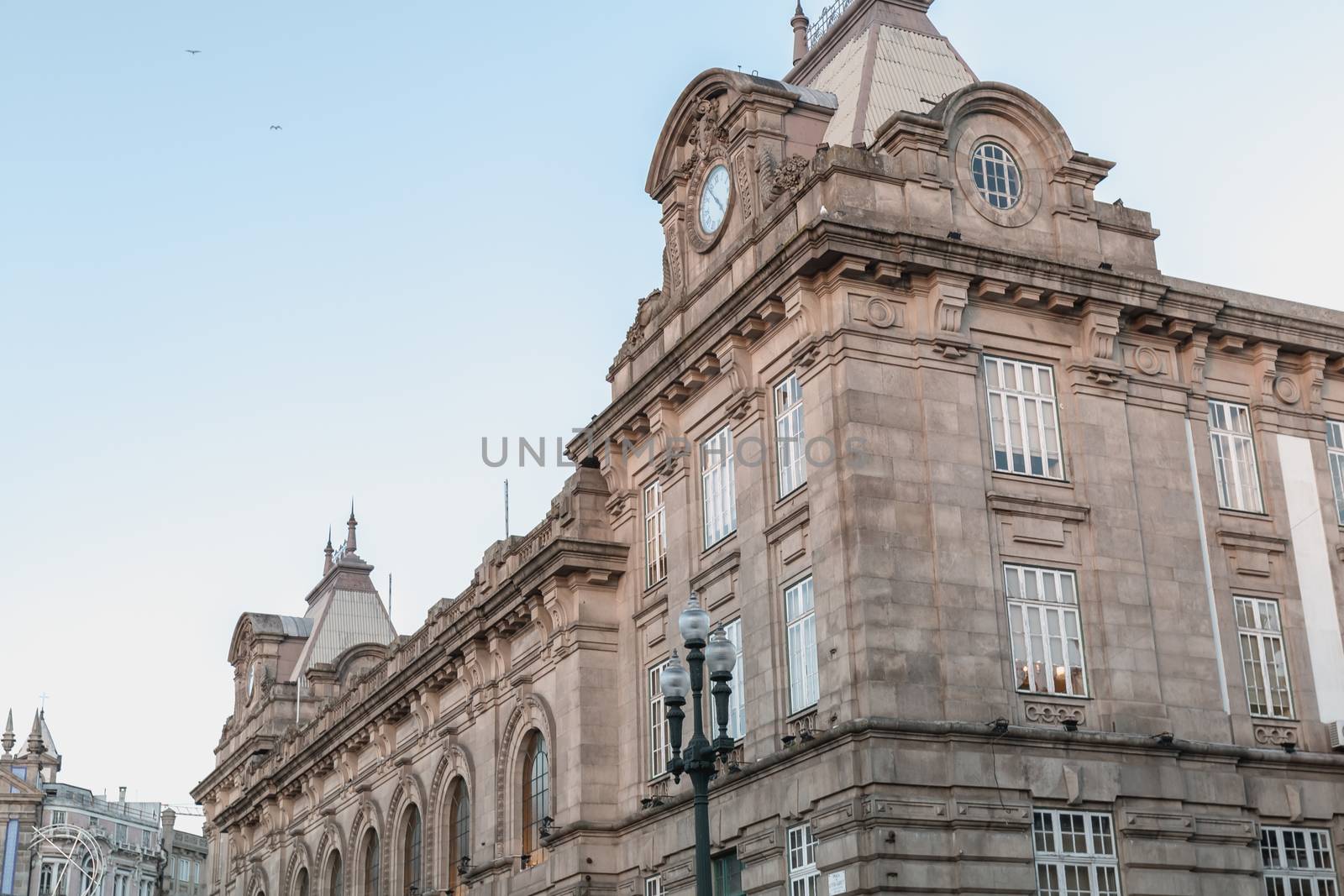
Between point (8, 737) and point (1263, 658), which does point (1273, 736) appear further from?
point (8, 737)

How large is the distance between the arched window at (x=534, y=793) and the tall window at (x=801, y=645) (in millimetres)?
10085

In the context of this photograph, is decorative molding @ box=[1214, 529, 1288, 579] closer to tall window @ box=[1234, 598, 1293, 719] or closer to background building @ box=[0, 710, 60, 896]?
tall window @ box=[1234, 598, 1293, 719]

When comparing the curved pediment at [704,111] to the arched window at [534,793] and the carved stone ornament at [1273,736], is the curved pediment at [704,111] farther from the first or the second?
the carved stone ornament at [1273,736]

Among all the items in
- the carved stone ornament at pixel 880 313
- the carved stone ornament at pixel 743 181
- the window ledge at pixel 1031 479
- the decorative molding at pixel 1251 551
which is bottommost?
the decorative molding at pixel 1251 551

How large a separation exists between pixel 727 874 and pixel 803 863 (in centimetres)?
307

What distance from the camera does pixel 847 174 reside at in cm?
3100

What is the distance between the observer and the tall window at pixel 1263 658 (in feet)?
104

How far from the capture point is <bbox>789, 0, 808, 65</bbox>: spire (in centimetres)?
4100

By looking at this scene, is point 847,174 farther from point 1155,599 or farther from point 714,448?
point 1155,599

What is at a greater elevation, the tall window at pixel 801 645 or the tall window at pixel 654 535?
the tall window at pixel 654 535

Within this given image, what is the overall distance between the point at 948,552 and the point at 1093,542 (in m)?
3.26

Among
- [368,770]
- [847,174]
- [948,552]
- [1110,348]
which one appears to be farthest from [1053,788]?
[368,770]

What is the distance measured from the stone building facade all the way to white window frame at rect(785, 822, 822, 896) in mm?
74

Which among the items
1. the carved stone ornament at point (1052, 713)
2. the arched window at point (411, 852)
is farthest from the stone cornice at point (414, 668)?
the carved stone ornament at point (1052, 713)
